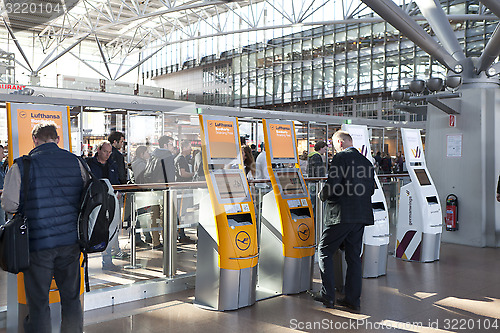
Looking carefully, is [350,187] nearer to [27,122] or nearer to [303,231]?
[303,231]

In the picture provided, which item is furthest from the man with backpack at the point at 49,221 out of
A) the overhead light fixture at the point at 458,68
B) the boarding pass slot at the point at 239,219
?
the overhead light fixture at the point at 458,68

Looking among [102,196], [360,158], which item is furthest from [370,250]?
[102,196]

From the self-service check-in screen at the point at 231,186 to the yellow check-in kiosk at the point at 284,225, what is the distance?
17.3 inches

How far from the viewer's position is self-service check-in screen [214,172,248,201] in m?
4.25

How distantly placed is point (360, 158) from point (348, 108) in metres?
26.9

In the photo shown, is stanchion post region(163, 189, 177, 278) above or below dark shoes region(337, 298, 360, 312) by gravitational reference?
above

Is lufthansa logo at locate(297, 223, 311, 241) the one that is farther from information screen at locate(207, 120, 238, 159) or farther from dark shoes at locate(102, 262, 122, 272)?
dark shoes at locate(102, 262, 122, 272)

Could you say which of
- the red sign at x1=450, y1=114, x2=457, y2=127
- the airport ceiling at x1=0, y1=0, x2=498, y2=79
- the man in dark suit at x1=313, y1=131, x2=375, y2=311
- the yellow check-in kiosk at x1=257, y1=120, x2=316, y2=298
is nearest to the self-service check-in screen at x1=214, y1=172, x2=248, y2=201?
the yellow check-in kiosk at x1=257, y1=120, x2=316, y2=298

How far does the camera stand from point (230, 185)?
4.33 meters

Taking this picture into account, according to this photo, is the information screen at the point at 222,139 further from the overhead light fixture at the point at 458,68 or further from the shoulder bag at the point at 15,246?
the overhead light fixture at the point at 458,68

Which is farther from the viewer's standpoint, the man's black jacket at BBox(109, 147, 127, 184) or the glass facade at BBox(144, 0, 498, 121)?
the glass facade at BBox(144, 0, 498, 121)

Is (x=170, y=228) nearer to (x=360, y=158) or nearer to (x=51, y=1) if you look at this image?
(x=360, y=158)

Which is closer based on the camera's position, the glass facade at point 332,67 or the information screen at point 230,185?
the information screen at point 230,185

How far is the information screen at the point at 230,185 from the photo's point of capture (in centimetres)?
425
